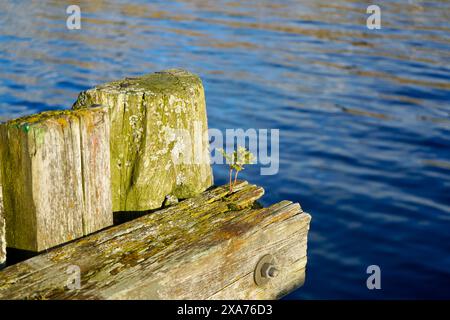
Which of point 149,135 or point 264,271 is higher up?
point 149,135

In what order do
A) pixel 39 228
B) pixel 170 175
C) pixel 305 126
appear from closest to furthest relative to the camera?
pixel 39 228 < pixel 170 175 < pixel 305 126

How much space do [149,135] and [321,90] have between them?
9.98 m

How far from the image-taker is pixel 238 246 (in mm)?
3629

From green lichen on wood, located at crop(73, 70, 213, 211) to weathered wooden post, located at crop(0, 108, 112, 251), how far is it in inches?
14.7

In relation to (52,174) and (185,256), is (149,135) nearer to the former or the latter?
(52,174)

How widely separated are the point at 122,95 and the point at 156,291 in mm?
1325

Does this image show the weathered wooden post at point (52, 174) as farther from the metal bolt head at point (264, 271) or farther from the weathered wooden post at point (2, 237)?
the metal bolt head at point (264, 271)

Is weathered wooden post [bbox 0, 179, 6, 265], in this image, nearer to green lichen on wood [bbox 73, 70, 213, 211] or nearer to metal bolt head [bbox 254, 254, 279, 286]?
green lichen on wood [bbox 73, 70, 213, 211]

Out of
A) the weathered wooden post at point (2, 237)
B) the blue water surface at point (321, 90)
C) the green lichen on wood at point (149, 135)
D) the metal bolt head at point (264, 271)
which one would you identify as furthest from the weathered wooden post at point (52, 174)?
the blue water surface at point (321, 90)

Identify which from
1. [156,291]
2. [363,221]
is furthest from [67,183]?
[363,221]

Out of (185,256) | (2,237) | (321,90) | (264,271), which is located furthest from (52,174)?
(321,90)

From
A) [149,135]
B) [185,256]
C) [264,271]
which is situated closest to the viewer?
[185,256]

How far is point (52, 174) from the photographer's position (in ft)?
11.2

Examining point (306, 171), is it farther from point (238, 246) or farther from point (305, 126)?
point (238, 246)
